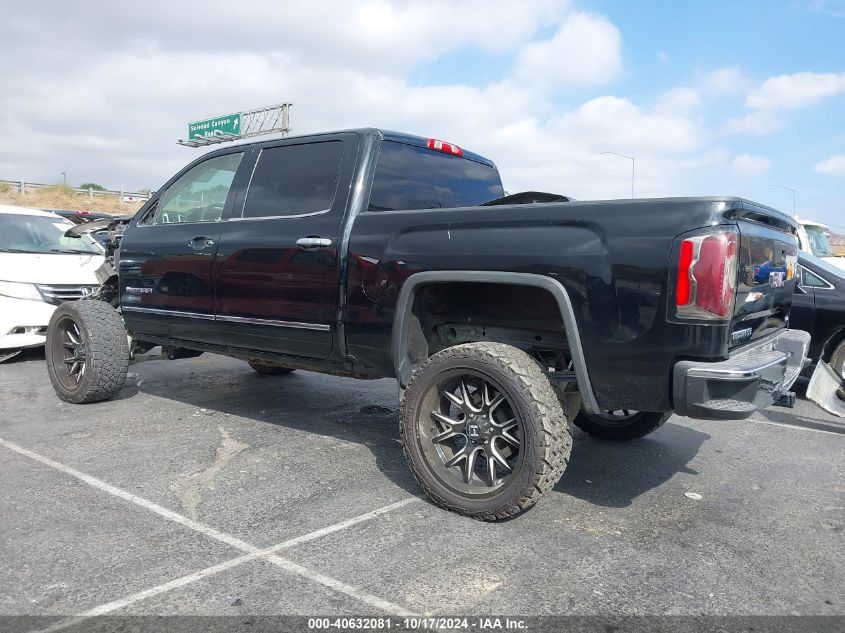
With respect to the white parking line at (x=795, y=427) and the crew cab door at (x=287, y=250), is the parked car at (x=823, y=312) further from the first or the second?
the crew cab door at (x=287, y=250)

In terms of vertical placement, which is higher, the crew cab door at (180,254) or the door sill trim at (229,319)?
the crew cab door at (180,254)

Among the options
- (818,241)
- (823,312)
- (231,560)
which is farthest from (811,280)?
(231,560)

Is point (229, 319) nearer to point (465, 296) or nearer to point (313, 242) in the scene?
point (313, 242)

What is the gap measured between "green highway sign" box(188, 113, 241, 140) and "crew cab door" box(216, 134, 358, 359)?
35.2 m

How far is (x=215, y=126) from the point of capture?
3891 cm

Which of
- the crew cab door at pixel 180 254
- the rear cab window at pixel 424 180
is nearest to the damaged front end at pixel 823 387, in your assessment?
the rear cab window at pixel 424 180

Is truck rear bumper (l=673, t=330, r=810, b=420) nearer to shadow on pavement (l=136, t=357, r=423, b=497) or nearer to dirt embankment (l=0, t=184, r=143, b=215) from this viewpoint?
shadow on pavement (l=136, t=357, r=423, b=497)

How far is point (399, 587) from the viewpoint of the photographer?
2.67 meters

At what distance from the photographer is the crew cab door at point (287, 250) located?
3.94m

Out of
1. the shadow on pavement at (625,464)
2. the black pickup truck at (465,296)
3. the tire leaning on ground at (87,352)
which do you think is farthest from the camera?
the tire leaning on ground at (87,352)

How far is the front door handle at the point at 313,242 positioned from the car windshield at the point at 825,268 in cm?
527

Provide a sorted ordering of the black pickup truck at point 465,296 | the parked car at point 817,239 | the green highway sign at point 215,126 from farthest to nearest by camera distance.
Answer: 1. the green highway sign at point 215,126
2. the parked car at point 817,239
3. the black pickup truck at point 465,296

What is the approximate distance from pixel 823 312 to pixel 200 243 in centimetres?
578

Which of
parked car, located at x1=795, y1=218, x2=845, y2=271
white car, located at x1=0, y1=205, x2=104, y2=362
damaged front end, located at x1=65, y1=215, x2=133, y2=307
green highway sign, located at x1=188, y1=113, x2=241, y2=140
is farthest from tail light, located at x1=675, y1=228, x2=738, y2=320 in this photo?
green highway sign, located at x1=188, y1=113, x2=241, y2=140
